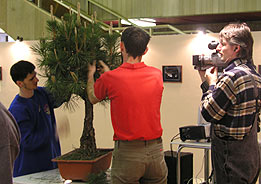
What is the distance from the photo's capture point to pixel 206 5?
684 centimetres

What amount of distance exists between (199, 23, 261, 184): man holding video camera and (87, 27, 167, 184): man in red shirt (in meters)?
0.32

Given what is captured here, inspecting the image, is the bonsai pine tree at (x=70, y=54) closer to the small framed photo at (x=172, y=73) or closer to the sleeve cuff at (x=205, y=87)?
the sleeve cuff at (x=205, y=87)

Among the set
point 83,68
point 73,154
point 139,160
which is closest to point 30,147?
point 73,154

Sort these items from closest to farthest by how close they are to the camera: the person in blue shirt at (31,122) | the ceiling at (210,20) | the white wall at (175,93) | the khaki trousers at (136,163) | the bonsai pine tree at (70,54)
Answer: the khaki trousers at (136,163) < the bonsai pine tree at (70,54) < the person in blue shirt at (31,122) < the white wall at (175,93) < the ceiling at (210,20)

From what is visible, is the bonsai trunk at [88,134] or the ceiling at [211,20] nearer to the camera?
the bonsai trunk at [88,134]

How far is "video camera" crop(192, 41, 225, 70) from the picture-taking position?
2285mm

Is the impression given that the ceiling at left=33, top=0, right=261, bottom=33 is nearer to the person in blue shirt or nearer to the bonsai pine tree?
the person in blue shirt

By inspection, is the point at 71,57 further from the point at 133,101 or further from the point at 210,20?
the point at 210,20

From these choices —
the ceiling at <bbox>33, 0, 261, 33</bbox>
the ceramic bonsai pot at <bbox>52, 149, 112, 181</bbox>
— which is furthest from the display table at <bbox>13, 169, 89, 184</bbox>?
the ceiling at <bbox>33, 0, 261, 33</bbox>

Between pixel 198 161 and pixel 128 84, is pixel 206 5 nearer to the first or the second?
pixel 198 161

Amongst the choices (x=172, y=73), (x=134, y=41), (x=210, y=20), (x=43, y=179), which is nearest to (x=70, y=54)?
(x=134, y=41)

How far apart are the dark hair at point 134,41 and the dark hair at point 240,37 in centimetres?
46

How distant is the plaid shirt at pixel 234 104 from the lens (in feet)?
6.34

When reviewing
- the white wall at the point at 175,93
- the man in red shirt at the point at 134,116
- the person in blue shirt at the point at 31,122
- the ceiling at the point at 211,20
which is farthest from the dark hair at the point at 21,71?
the ceiling at the point at 211,20
